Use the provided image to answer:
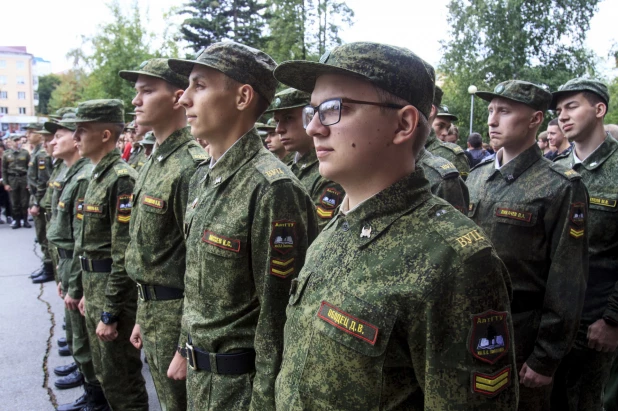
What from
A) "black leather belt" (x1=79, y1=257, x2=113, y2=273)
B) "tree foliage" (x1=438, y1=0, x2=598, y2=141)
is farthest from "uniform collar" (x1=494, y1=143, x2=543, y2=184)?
"tree foliage" (x1=438, y1=0, x2=598, y2=141)

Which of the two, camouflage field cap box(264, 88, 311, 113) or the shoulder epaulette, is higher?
camouflage field cap box(264, 88, 311, 113)

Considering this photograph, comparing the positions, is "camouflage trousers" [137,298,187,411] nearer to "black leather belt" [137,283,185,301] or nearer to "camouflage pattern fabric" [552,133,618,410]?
"black leather belt" [137,283,185,301]

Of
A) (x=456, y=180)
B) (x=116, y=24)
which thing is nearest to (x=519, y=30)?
(x=116, y=24)

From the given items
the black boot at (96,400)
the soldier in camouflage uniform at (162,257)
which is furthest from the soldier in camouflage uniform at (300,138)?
the black boot at (96,400)

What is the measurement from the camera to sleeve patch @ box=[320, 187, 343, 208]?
363 centimetres

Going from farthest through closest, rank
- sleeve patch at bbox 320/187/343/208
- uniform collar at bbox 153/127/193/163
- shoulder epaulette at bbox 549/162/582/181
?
sleeve patch at bbox 320/187/343/208, uniform collar at bbox 153/127/193/163, shoulder epaulette at bbox 549/162/582/181

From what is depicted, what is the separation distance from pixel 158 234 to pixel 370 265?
1785 millimetres

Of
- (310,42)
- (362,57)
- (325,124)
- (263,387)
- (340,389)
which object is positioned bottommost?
(263,387)

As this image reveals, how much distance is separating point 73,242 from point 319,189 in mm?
2379

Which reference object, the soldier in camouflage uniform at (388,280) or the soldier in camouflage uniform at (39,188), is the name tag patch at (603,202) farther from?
the soldier in camouflage uniform at (39,188)

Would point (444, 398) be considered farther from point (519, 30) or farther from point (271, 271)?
point (519, 30)

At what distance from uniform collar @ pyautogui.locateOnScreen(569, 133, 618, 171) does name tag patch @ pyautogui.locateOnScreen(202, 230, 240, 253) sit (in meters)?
2.73

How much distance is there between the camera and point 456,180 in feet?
11.1

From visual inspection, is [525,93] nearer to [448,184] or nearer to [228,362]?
[448,184]
